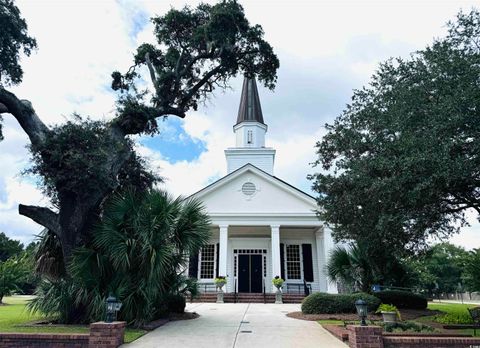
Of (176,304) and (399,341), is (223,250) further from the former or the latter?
(399,341)

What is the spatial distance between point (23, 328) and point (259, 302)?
1193 cm

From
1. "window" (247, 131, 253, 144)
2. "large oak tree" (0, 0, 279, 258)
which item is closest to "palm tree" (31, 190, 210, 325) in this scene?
"large oak tree" (0, 0, 279, 258)

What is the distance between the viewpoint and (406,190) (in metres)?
8.85

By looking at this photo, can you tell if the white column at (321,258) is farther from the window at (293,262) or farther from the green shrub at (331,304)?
the green shrub at (331,304)

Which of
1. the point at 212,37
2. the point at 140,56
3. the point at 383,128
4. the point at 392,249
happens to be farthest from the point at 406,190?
the point at 140,56

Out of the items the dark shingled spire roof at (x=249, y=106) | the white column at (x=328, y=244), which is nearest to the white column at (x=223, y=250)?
the white column at (x=328, y=244)

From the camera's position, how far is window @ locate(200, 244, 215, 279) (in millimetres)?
22250

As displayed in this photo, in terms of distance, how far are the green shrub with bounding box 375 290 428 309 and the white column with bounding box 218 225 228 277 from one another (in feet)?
28.3

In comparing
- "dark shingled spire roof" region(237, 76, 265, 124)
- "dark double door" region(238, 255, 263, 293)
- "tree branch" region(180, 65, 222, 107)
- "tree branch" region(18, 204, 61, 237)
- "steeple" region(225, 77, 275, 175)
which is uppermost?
"dark shingled spire roof" region(237, 76, 265, 124)

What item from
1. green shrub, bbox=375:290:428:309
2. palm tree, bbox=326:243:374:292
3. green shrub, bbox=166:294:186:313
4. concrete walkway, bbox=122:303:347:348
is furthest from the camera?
green shrub, bbox=375:290:428:309

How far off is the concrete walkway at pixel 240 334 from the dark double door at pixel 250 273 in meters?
11.0

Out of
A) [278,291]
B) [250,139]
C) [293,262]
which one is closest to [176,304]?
[278,291]

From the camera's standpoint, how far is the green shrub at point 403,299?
14.5m

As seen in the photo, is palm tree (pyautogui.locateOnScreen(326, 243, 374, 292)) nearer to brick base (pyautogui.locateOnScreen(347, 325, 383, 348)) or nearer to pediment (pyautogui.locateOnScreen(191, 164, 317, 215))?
pediment (pyautogui.locateOnScreen(191, 164, 317, 215))
